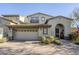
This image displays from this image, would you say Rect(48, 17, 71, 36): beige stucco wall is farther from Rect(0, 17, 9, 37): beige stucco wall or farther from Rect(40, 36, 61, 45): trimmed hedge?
Rect(0, 17, 9, 37): beige stucco wall

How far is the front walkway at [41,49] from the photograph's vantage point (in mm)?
7741

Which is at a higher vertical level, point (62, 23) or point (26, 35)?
point (62, 23)

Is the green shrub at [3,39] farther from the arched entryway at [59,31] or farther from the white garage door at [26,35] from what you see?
the arched entryway at [59,31]

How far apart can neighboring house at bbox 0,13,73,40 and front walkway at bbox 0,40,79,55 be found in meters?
0.75

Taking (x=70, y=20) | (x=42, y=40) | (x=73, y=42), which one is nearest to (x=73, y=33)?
(x=73, y=42)

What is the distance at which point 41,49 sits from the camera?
26.7 feet

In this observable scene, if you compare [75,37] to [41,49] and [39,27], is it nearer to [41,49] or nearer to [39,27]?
[41,49]

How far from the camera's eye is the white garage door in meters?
10.5

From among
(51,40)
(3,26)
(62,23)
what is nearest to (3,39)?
(3,26)

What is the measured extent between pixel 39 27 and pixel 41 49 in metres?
3.27

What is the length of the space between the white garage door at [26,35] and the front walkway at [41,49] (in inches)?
66.7

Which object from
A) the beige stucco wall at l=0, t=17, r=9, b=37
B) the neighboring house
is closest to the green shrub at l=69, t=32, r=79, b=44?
the neighboring house
